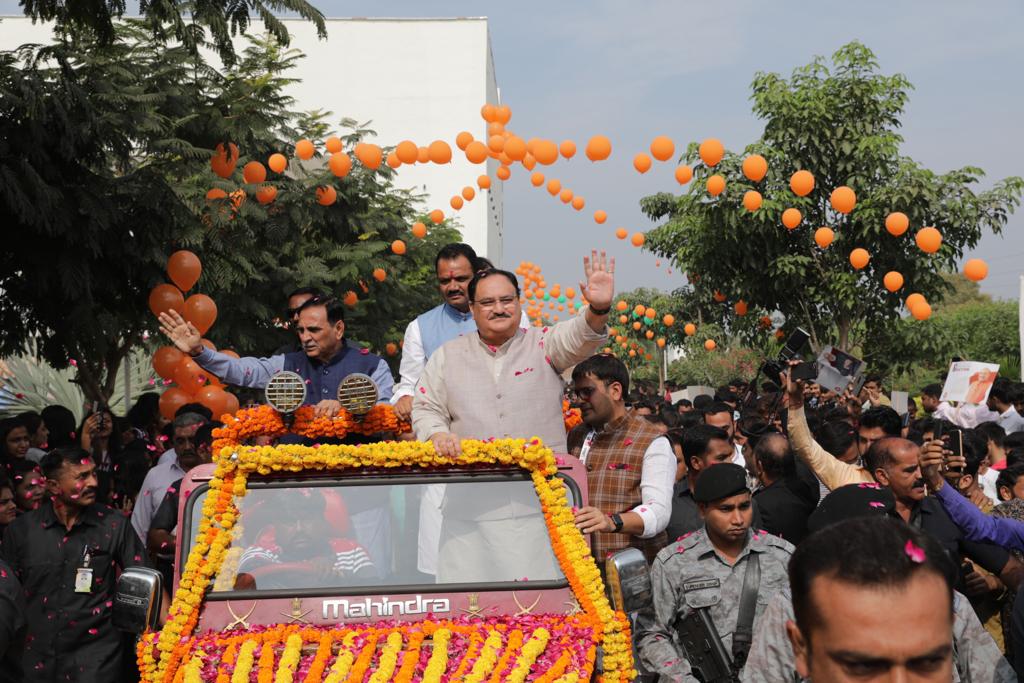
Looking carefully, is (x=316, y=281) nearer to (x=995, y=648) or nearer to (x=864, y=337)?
(x=864, y=337)

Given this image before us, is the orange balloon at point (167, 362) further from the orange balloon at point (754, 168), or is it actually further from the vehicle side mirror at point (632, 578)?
the vehicle side mirror at point (632, 578)

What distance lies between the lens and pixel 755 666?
3.11 metres

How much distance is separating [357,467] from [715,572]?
148cm

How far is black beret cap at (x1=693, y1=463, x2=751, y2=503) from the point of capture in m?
4.89

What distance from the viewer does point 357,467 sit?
4.74 metres

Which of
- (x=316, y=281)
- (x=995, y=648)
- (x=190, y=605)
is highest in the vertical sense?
(x=995, y=648)

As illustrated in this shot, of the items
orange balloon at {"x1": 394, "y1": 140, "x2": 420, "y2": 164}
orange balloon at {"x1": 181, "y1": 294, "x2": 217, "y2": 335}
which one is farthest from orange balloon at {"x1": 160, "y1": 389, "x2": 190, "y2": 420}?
orange balloon at {"x1": 394, "y1": 140, "x2": 420, "y2": 164}

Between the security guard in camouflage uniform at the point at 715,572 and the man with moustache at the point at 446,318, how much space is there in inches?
69.3

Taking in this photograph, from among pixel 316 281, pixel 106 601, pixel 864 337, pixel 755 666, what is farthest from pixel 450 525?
pixel 864 337

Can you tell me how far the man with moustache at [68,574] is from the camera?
6504 millimetres

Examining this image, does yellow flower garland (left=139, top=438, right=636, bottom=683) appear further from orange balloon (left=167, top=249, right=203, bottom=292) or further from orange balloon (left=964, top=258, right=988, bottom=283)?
orange balloon (left=964, top=258, right=988, bottom=283)

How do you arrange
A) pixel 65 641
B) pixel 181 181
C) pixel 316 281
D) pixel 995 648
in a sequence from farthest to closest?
1. pixel 316 281
2. pixel 181 181
3. pixel 65 641
4. pixel 995 648

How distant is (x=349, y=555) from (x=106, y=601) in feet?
8.75

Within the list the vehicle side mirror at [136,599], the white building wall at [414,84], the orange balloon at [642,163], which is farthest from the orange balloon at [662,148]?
the white building wall at [414,84]
